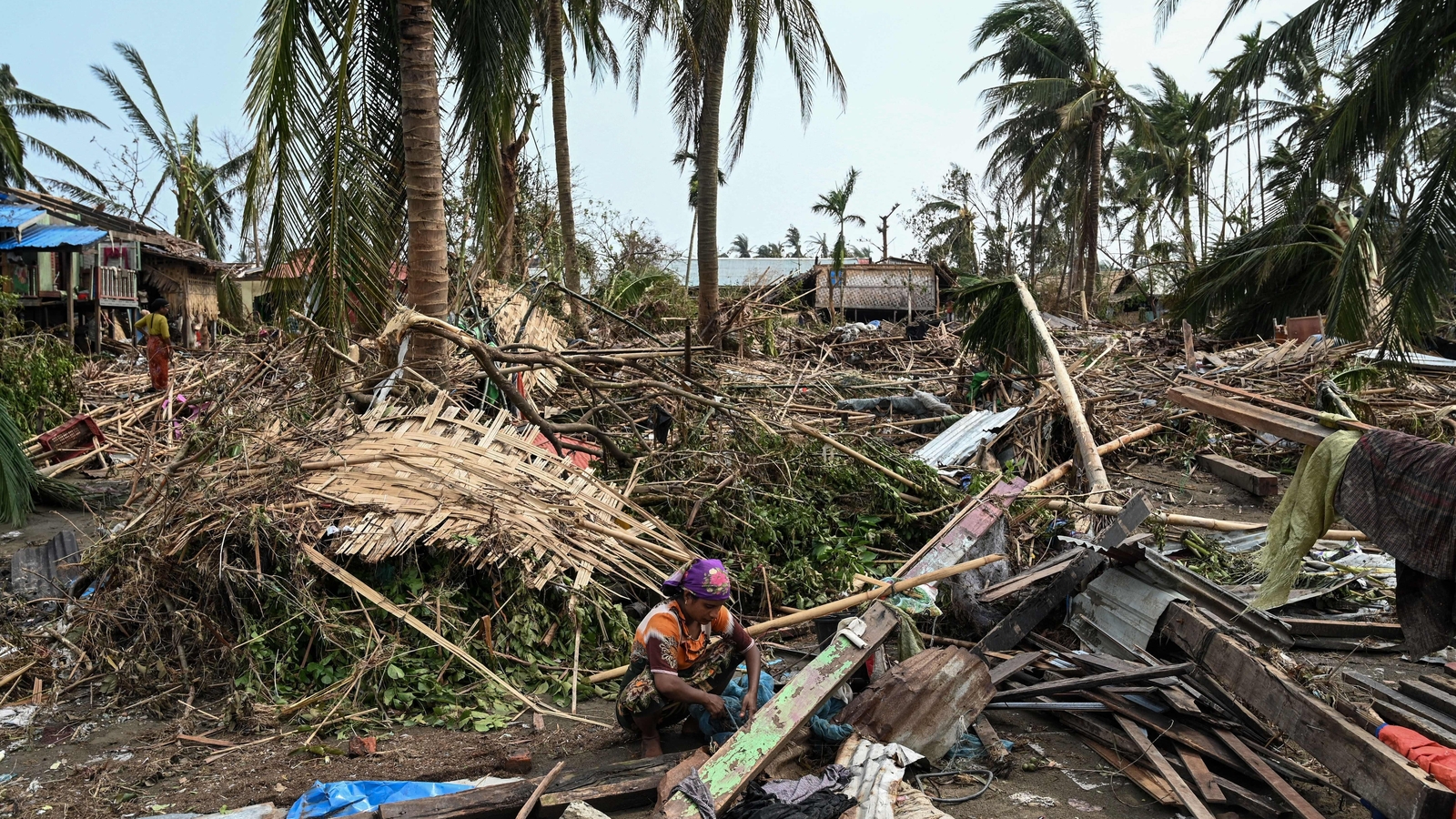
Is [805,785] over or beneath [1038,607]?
beneath

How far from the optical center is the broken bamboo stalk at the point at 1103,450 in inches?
281

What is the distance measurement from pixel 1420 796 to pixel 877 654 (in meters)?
2.17

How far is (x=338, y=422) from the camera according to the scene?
6020 mm

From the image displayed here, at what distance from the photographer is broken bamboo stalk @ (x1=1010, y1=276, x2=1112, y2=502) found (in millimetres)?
7027

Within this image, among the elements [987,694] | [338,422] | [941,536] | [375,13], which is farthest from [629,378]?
[987,694]

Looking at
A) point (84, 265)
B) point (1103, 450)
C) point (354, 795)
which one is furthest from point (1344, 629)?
point (84, 265)

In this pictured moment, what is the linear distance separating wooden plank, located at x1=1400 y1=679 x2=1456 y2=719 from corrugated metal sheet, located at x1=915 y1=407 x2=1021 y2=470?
13.7 ft

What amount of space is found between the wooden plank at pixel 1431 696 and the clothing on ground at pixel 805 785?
9.24ft

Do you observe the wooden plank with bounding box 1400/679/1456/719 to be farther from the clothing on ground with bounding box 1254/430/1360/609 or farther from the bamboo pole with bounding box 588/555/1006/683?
the bamboo pole with bounding box 588/555/1006/683

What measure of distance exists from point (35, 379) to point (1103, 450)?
38.6 ft

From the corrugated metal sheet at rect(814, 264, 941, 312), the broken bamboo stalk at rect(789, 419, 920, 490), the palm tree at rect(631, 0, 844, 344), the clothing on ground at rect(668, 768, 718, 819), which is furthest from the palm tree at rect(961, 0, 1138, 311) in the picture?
the clothing on ground at rect(668, 768, 718, 819)

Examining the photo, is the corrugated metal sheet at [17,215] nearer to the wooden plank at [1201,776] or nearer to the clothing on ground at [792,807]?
the clothing on ground at [792,807]

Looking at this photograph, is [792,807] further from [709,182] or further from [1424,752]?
[709,182]

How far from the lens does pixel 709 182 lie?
1341 centimetres
